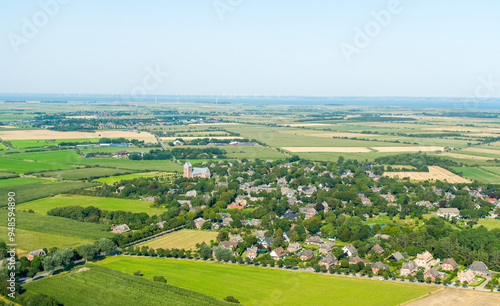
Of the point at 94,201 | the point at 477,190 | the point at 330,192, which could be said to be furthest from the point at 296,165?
the point at 94,201

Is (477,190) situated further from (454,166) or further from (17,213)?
(17,213)

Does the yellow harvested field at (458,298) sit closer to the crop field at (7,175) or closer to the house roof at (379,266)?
the house roof at (379,266)

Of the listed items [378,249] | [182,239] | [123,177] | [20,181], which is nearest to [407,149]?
[123,177]

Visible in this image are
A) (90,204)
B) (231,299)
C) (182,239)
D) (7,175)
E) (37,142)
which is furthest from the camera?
(37,142)

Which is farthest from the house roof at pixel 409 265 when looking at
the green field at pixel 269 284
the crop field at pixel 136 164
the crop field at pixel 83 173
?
the crop field at pixel 83 173

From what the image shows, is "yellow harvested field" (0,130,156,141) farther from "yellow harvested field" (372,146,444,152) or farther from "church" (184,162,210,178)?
"yellow harvested field" (372,146,444,152)

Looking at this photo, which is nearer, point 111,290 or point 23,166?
point 111,290

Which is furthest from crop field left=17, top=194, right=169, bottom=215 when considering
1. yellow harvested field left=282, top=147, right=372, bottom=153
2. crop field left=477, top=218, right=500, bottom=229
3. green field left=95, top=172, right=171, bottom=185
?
yellow harvested field left=282, top=147, right=372, bottom=153

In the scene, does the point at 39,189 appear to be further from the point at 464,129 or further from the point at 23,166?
the point at 464,129
